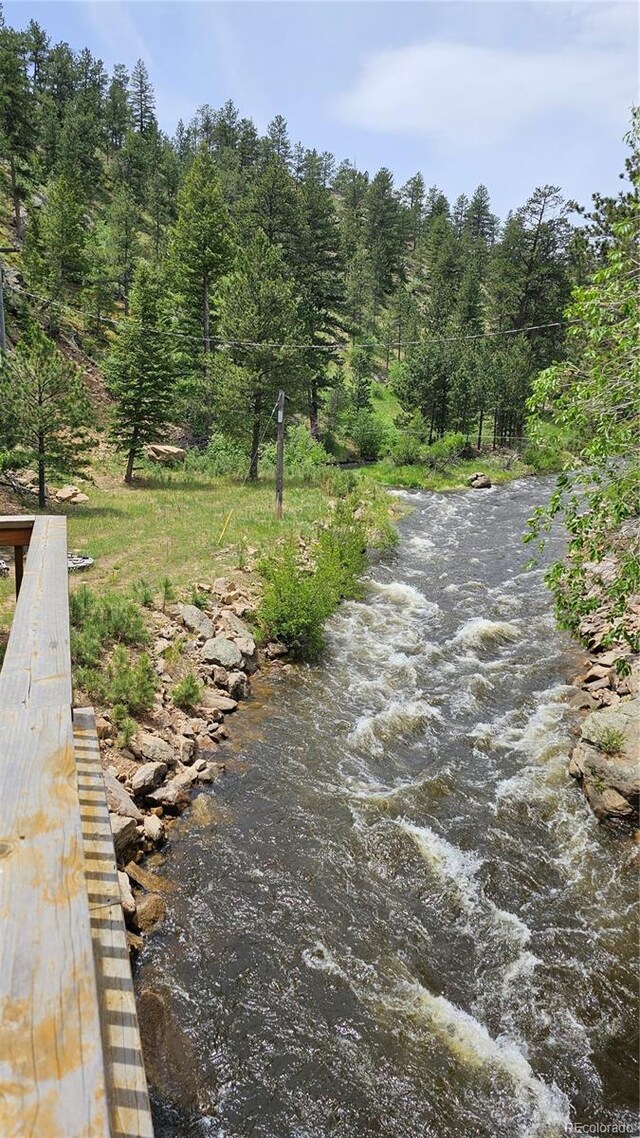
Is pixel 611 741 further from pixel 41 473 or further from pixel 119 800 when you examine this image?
pixel 41 473

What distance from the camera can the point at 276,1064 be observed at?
5.19 metres

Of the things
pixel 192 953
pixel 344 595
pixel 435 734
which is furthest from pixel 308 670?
pixel 192 953

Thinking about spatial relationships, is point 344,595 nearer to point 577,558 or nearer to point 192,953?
point 577,558

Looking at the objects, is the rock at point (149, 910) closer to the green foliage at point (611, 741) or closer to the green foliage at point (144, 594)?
the green foliage at point (611, 741)

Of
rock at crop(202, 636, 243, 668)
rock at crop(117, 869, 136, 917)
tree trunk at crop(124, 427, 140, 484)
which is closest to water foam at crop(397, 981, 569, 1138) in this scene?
rock at crop(117, 869, 136, 917)

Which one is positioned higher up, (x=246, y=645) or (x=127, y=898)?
(x=246, y=645)

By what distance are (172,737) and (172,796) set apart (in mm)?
1311

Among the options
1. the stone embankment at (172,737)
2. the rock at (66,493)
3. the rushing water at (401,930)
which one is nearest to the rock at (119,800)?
the stone embankment at (172,737)

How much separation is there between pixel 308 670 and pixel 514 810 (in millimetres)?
4939

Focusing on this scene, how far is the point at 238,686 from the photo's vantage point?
10891 millimetres

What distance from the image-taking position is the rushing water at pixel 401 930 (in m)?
5.01

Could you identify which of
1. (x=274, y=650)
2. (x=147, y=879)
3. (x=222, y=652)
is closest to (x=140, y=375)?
(x=274, y=650)

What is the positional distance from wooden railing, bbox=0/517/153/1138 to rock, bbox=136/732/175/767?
6.04 meters

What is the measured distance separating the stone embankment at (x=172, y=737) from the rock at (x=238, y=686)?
0.06 ft
